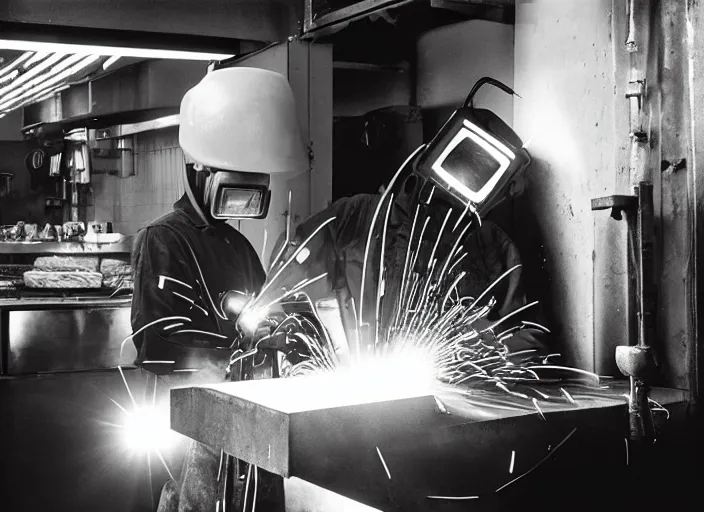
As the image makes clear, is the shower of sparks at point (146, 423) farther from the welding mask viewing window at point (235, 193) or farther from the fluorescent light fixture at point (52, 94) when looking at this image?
the fluorescent light fixture at point (52, 94)

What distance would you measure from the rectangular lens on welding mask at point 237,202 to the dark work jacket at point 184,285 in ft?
0.57

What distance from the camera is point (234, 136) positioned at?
9.02 ft

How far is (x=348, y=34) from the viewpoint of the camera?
3.19 m

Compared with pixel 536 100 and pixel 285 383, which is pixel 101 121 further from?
pixel 285 383

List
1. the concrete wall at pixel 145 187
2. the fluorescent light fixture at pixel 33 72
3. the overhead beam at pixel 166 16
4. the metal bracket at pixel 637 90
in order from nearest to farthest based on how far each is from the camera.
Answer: the metal bracket at pixel 637 90 < the overhead beam at pixel 166 16 < the fluorescent light fixture at pixel 33 72 < the concrete wall at pixel 145 187

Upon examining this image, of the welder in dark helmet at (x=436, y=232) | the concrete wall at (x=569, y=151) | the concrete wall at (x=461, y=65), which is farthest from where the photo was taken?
the concrete wall at (x=461, y=65)

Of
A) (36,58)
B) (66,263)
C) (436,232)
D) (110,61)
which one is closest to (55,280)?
(66,263)

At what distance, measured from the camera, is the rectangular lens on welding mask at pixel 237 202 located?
273 cm

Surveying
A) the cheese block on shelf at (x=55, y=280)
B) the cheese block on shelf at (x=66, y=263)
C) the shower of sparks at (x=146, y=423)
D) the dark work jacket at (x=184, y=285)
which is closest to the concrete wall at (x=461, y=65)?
the dark work jacket at (x=184, y=285)

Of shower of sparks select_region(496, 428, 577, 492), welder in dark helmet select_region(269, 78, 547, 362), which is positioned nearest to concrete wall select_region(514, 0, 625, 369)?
welder in dark helmet select_region(269, 78, 547, 362)

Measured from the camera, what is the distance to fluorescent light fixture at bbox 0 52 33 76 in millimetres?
4793

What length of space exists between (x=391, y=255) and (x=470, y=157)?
48cm

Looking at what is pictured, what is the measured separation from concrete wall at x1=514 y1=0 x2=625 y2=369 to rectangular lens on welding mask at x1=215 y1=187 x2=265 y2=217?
0.91m

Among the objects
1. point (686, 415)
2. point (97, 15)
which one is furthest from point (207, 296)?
point (686, 415)
